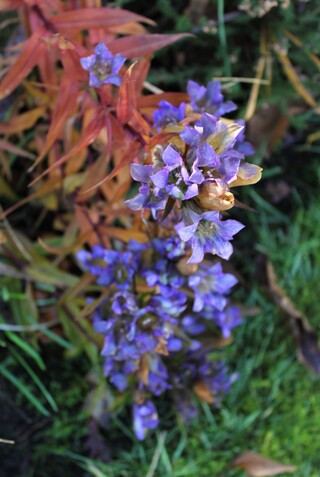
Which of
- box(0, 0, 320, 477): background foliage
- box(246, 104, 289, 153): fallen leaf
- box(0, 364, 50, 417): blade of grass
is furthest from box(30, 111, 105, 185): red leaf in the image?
box(246, 104, 289, 153): fallen leaf

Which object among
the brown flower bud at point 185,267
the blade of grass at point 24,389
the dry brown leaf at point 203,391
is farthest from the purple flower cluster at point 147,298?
the blade of grass at point 24,389

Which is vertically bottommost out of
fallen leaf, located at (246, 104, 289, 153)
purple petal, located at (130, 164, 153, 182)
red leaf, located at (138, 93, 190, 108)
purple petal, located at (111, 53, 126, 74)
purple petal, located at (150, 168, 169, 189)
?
fallen leaf, located at (246, 104, 289, 153)

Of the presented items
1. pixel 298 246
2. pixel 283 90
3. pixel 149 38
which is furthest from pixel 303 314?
pixel 149 38

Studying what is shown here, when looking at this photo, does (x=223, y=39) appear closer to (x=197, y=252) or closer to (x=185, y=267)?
(x=185, y=267)

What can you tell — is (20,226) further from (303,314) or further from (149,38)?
(303,314)

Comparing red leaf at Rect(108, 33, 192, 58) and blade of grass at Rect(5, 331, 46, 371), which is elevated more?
red leaf at Rect(108, 33, 192, 58)

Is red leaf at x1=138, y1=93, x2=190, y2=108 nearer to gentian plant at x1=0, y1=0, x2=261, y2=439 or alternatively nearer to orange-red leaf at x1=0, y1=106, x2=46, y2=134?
gentian plant at x1=0, y1=0, x2=261, y2=439

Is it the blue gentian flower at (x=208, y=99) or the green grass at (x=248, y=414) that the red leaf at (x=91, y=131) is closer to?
the blue gentian flower at (x=208, y=99)
